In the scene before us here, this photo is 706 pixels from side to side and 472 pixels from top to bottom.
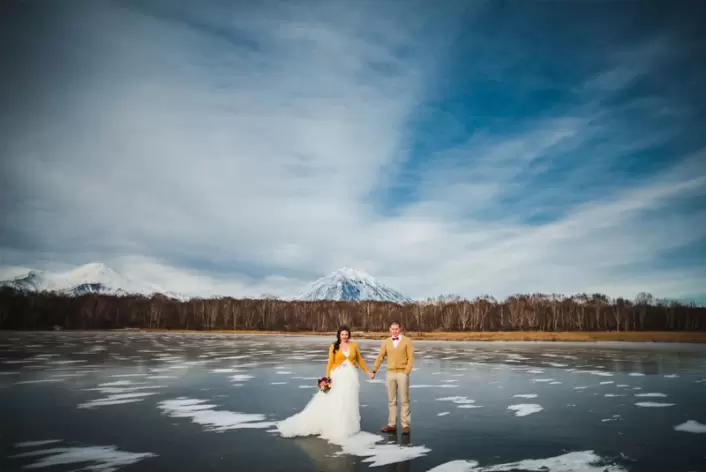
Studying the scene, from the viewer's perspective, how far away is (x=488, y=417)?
39.9 feet

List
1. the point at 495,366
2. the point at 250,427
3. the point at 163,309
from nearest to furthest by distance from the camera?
the point at 250,427
the point at 495,366
the point at 163,309

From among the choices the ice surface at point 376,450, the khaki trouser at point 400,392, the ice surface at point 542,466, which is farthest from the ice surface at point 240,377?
the ice surface at point 542,466

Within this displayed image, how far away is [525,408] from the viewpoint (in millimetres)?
13422

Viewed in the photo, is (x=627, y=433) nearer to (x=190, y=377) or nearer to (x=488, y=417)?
(x=488, y=417)

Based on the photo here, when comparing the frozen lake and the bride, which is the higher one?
the bride

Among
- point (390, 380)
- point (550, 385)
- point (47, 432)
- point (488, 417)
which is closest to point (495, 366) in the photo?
point (550, 385)

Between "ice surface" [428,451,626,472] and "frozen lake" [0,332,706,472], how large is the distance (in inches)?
1.3

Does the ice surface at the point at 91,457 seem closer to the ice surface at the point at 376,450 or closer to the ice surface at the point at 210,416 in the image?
the ice surface at the point at 210,416

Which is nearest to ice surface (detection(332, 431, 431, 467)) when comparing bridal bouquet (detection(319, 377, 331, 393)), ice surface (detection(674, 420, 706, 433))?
bridal bouquet (detection(319, 377, 331, 393))

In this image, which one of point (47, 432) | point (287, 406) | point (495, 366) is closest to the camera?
point (47, 432)

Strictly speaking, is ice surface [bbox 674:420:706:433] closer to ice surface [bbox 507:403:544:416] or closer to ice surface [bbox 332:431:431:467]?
ice surface [bbox 507:403:544:416]

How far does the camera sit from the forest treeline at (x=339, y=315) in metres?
117

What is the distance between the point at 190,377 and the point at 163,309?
426 ft

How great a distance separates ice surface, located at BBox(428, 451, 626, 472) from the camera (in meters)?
7.70
